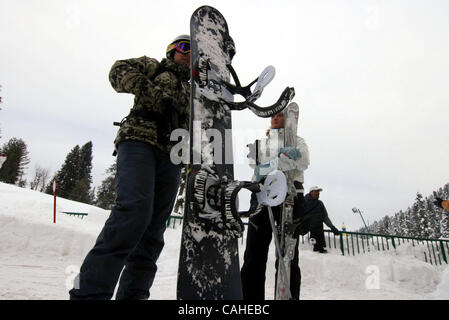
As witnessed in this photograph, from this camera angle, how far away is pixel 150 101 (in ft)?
4.97

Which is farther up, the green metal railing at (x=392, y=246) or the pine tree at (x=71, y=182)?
the pine tree at (x=71, y=182)

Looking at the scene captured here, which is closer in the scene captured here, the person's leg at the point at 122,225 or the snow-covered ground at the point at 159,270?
the person's leg at the point at 122,225

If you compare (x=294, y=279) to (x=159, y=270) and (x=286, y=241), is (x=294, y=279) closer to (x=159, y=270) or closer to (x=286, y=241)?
(x=286, y=241)

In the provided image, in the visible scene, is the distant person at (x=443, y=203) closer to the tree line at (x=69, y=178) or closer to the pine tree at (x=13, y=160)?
the tree line at (x=69, y=178)

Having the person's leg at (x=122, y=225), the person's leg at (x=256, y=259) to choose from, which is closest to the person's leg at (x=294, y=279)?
the person's leg at (x=256, y=259)

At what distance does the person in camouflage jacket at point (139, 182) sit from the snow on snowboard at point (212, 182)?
20 cm

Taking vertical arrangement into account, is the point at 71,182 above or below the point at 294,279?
above

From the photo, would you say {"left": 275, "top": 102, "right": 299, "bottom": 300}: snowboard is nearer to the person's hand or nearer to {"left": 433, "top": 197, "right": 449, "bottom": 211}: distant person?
the person's hand

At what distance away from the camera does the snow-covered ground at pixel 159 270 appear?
265 centimetres

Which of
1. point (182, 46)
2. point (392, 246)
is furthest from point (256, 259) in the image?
point (392, 246)

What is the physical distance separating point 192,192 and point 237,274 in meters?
0.59

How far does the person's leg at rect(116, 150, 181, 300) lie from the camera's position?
148 cm

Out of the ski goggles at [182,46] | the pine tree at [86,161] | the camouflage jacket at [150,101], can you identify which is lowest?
the camouflage jacket at [150,101]

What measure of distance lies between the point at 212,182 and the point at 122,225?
517 millimetres
